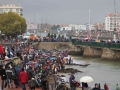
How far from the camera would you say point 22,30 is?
307 ft

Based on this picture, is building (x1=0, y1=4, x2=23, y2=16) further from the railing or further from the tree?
the railing

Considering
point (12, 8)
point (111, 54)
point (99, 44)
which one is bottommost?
point (111, 54)

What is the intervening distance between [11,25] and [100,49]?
27339 millimetres

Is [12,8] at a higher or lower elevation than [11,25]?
higher

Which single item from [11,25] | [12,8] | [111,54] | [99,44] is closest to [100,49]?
[99,44]

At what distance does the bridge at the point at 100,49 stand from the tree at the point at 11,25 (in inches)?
770

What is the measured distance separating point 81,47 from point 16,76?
53788 mm

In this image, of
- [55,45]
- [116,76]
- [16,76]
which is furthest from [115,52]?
[16,76]

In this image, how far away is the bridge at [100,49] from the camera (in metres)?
61.0

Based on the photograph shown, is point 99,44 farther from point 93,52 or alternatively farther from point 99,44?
point 93,52

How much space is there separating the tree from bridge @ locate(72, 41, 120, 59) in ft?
64.2

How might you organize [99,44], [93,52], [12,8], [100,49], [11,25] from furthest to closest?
[12,8]
[11,25]
[93,52]
[100,49]
[99,44]

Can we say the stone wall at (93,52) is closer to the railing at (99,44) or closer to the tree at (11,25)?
the railing at (99,44)

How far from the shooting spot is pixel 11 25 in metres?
88.3
